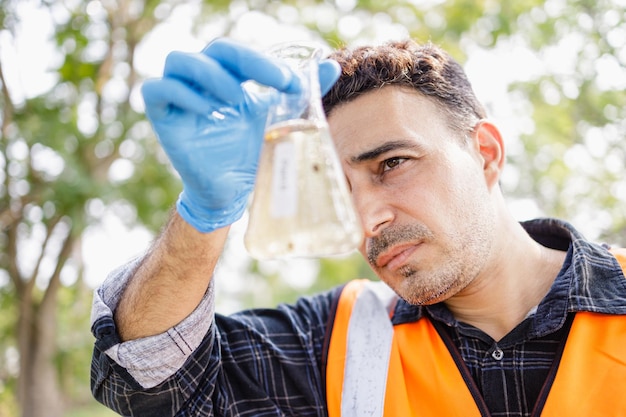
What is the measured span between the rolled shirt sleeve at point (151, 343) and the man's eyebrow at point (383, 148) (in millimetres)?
554

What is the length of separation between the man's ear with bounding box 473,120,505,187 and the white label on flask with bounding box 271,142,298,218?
106 centimetres

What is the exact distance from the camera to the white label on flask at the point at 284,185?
108cm

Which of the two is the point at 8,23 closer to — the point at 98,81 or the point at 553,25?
the point at 98,81

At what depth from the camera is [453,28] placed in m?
4.75

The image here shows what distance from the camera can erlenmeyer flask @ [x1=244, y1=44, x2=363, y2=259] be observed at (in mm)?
1084

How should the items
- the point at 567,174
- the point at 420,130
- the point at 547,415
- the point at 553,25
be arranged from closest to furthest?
the point at 547,415 → the point at 420,130 → the point at 553,25 → the point at 567,174

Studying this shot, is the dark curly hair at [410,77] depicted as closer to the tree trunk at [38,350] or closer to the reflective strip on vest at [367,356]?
the reflective strip on vest at [367,356]

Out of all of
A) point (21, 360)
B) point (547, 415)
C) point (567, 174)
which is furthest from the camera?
point (567, 174)

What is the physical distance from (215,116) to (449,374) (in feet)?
3.23

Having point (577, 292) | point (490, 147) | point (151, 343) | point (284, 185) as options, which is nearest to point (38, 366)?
point (151, 343)

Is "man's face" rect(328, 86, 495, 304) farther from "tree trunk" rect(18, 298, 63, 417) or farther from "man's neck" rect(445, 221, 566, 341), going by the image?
"tree trunk" rect(18, 298, 63, 417)

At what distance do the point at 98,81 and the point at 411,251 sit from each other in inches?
150

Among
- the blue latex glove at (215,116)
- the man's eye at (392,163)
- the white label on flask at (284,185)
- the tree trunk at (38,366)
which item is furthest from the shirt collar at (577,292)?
the tree trunk at (38,366)

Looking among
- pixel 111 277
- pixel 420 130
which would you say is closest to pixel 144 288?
pixel 111 277
